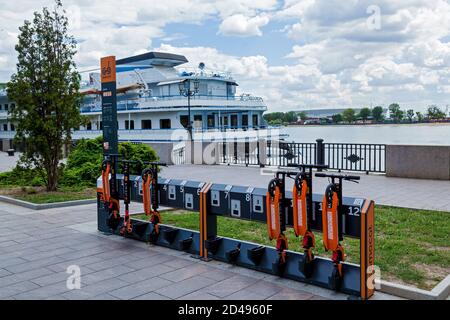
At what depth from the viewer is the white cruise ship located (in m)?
30.5

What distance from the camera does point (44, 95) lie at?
40.3ft

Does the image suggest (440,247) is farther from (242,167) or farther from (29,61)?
(242,167)

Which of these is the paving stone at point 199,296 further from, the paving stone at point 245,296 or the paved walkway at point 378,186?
the paved walkway at point 378,186

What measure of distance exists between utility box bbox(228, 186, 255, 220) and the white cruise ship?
72.6 feet

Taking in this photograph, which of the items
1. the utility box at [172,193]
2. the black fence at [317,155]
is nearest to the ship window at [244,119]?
the black fence at [317,155]

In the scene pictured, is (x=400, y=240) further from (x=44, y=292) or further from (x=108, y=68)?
(x=108, y=68)

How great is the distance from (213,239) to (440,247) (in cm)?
309

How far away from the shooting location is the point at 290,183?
549 inches

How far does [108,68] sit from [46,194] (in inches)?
216

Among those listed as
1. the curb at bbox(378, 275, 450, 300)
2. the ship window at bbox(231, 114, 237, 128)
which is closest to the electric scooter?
the curb at bbox(378, 275, 450, 300)

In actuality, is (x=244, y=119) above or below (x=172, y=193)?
above

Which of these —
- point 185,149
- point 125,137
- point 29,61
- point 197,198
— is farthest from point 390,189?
point 125,137

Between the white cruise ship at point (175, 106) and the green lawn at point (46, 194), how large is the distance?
606 inches

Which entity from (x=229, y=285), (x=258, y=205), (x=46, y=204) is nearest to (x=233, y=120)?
(x=46, y=204)
